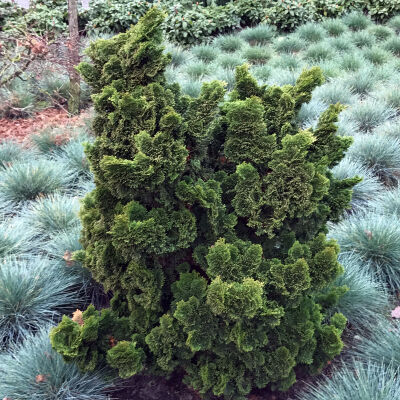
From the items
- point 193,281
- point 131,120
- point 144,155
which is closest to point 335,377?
point 193,281

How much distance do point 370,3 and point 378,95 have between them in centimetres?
603

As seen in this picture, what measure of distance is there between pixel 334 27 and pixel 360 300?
27.7 ft

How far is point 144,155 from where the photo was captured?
72.9 inches

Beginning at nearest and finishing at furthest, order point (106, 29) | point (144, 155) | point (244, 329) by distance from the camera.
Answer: point (144, 155) < point (244, 329) < point (106, 29)

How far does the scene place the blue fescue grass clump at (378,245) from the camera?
10.4 ft

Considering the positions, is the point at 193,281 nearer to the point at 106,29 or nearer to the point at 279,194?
the point at 279,194

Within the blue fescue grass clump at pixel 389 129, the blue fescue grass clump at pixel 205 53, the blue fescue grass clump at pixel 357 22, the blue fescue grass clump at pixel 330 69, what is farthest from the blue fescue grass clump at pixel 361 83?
the blue fescue grass clump at pixel 357 22

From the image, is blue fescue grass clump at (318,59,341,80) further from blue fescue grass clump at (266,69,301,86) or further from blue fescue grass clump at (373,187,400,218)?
blue fescue grass clump at (373,187,400,218)

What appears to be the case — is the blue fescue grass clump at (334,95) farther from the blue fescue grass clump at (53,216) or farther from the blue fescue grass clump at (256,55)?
the blue fescue grass clump at (53,216)

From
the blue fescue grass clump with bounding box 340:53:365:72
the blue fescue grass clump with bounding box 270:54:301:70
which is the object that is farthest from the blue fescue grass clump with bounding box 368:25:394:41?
the blue fescue grass clump with bounding box 270:54:301:70

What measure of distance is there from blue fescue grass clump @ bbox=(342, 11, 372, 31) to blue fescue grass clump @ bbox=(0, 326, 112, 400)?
32.9 ft

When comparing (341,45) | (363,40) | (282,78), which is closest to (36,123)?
(282,78)

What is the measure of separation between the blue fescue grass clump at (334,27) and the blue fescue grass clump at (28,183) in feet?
25.2

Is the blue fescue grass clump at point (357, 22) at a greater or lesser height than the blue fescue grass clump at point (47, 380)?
greater
